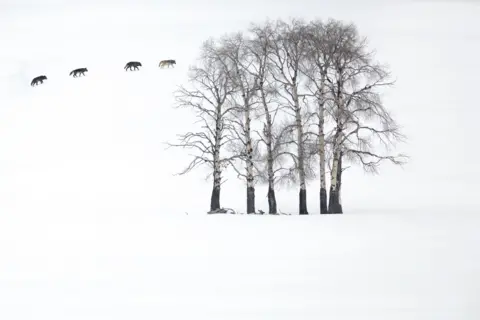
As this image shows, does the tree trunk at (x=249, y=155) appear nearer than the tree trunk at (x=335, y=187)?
No

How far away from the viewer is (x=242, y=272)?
561 inches

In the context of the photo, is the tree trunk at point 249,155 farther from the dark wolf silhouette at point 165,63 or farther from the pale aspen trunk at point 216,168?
the dark wolf silhouette at point 165,63

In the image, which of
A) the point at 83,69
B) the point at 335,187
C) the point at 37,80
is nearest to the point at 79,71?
the point at 83,69

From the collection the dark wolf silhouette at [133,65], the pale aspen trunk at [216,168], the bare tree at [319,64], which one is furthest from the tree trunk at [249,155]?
the dark wolf silhouette at [133,65]

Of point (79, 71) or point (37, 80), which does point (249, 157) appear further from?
point (37, 80)

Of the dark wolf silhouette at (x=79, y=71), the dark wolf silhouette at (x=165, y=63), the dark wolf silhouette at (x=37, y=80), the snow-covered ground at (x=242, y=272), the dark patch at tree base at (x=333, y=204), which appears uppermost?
the dark wolf silhouette at (x=165, y=63)

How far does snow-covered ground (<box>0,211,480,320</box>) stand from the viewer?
11094 millimetres

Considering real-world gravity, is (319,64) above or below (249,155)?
above

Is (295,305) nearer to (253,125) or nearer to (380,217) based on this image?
(380,217)

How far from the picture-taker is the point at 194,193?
153ft

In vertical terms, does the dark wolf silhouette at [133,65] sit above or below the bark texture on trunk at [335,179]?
above

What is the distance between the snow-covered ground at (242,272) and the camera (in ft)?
36.4

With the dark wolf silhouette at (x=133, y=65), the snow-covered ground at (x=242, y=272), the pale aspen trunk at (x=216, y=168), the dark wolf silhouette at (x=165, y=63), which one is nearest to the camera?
the snow-covered ground at (x=242, y=272)

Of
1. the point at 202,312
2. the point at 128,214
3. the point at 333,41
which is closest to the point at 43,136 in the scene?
the point at 128,214
